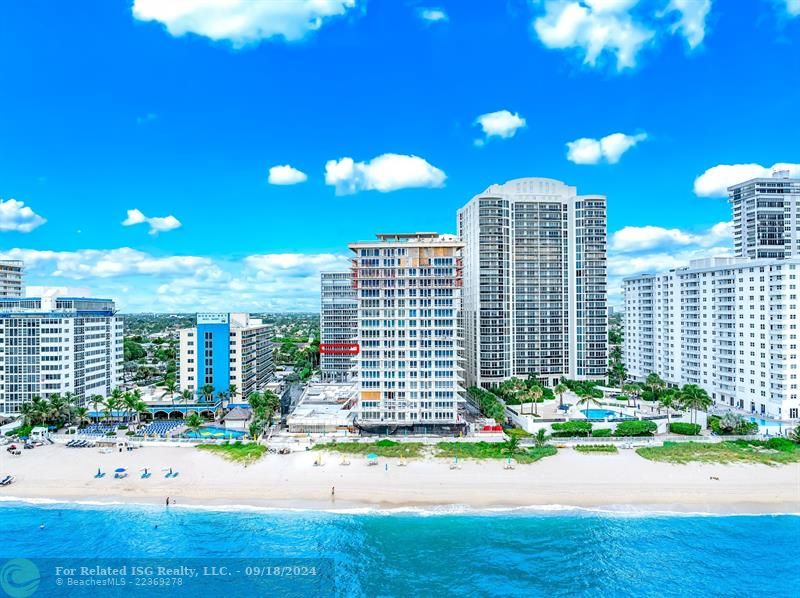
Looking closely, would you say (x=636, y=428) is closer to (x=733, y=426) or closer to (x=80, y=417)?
(x=733, y=426)

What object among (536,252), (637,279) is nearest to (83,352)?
(536,252)

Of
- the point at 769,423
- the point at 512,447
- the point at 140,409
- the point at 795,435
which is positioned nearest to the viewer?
the point at 512,447

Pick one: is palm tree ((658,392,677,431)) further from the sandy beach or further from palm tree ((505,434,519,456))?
palm tree ((505,434,519,456))

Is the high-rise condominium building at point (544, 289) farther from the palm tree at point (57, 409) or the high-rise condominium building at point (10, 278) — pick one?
the high-rise condominium building at point (10, 278)

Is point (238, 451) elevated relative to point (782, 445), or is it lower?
lower

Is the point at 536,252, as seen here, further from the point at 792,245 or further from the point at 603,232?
the point at 792,245

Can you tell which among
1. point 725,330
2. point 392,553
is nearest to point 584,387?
point 725,330

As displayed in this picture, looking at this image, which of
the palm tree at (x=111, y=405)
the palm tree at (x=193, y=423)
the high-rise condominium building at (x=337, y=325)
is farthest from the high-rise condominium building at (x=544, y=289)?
the palm tree at (x=111, y=405)
